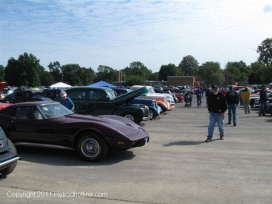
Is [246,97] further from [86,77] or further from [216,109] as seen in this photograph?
[86,77]

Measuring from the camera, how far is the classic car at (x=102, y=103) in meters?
12.3

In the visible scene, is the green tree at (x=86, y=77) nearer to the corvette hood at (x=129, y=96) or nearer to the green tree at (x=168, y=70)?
the green tree at (x=168, y=70)

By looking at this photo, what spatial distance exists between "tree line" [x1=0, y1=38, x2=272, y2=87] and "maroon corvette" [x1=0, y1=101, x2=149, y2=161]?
66.7m

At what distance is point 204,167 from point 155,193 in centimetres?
190

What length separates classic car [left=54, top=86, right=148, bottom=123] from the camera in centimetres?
1229

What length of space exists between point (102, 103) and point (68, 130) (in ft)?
19.1

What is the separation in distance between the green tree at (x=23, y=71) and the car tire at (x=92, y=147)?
76916 millimetres

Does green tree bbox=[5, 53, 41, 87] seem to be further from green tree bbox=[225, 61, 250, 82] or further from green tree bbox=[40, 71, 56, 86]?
green tree bbox=[225, 61, 250, 82]

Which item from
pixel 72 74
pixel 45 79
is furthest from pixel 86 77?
pixel 45 79

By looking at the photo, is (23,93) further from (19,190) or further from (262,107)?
(19,190)

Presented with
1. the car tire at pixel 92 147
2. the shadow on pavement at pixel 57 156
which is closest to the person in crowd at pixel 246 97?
the shadow on pavement at pixel 57 156

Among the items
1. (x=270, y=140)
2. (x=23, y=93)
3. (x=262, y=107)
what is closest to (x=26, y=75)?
(x=23, y=93)

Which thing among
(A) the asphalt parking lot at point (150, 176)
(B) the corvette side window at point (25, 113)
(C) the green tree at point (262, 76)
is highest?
(C) the green tree at point (262, 76)

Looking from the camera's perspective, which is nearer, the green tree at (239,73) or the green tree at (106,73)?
the green tree at (239,73)
